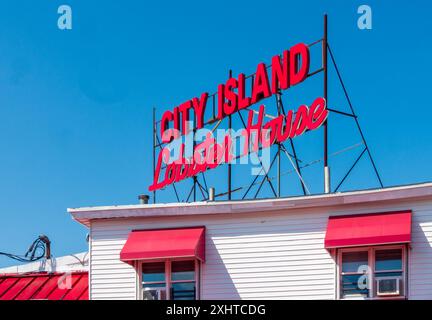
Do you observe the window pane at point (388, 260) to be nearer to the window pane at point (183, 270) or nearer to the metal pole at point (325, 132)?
the metal pole at point (325, 132)

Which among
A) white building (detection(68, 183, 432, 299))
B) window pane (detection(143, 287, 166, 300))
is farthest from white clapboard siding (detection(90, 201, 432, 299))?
window pane (detection(143, 287, 166, 300))

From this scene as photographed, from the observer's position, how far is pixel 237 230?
34156mm

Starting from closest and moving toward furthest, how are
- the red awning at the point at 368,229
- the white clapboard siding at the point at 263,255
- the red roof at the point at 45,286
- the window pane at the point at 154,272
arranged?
1. the red awning at the point at 368,229
2. the white clapboard siding at the point at 263,255
3. the window pane at the point at 154,272
4. the red roof at the point at 45,286

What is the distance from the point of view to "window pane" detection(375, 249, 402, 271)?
31.8 metres

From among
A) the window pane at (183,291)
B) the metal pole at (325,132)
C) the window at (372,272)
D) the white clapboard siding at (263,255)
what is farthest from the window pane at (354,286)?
the window pane at (183,291)

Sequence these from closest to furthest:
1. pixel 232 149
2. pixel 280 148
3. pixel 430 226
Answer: pixel 430 226, pixel 280 148, pixel 232 149

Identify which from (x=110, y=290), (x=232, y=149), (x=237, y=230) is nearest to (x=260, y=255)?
(x=237, y=230)

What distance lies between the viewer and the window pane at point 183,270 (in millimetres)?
34250

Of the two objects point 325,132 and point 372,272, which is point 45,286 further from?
point 372,272

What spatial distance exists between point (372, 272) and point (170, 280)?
7.61 metres

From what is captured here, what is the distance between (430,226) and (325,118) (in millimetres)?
8616

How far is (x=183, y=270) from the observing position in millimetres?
34375

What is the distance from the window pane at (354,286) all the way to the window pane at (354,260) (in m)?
0.28
